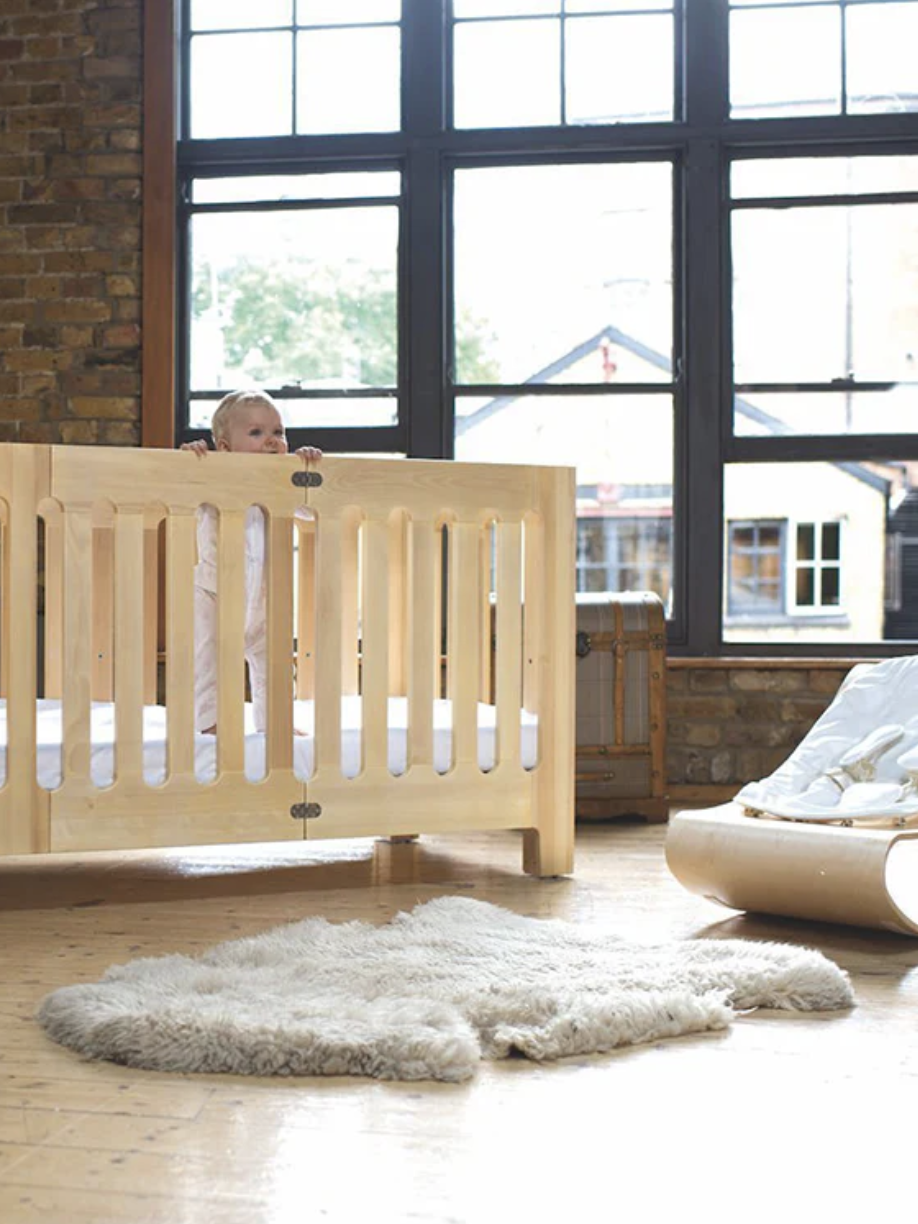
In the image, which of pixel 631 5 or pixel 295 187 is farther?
pixel 295 187

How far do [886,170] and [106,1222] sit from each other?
12.8 feet

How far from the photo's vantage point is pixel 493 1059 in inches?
67.6

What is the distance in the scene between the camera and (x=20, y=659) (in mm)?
2629

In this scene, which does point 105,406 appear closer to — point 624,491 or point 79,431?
point 79,431

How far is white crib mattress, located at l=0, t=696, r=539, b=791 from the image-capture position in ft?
8.83

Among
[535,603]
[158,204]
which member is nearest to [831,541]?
[535,603]

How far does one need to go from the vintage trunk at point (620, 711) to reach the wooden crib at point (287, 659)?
836mm

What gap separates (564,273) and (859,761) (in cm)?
226

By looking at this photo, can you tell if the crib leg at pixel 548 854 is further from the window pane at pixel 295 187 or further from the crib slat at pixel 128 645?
the window pane at pixel 295 187

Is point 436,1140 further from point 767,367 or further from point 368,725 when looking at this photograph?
point 767,367

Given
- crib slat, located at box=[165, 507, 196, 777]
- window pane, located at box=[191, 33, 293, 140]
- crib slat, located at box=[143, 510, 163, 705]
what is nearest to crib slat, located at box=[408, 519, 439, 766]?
crib slat, located at box=[165, 507, 196, 777]

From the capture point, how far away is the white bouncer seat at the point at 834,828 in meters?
2.27

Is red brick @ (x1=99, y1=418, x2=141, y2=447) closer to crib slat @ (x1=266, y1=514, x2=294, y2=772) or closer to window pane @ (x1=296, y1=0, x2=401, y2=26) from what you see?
window pane @ (x1=296, y1=0, x2=401, y2=26)

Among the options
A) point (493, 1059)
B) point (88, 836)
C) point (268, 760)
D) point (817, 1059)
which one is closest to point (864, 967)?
point (817, 1059)
